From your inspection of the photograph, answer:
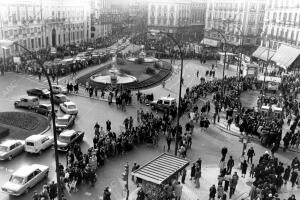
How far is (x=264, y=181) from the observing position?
19016 mm

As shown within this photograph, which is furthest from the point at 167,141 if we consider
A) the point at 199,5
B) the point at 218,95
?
the point at 199,5

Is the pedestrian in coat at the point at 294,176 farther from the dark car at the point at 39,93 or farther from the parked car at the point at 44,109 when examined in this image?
the dark car at the point at 39,93

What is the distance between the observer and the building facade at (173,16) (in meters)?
97.5

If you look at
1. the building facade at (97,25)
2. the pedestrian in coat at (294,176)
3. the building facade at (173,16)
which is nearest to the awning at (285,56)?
the pedestrian in coat at (294,176)

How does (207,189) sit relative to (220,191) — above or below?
below

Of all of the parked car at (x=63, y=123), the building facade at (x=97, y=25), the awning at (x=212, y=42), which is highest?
the building facade at (x=97, y=25)

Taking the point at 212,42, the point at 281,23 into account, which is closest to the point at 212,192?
the point at 281,23

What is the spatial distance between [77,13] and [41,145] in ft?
193

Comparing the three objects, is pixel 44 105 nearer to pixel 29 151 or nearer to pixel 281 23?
pixel 29 151

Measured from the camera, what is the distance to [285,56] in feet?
181

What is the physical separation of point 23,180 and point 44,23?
51.6 meters

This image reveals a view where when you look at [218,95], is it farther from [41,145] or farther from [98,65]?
[98,65]

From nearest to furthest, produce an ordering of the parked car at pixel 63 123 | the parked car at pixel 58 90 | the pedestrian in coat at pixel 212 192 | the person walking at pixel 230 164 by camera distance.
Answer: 1. the pedestrian in coat at pixel 212 192
2. the person walking at pixel 230 164
3. the parked car at pixel 63 123
4. the parked car at pixel 58 90

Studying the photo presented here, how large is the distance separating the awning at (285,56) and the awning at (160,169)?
40685 mm
